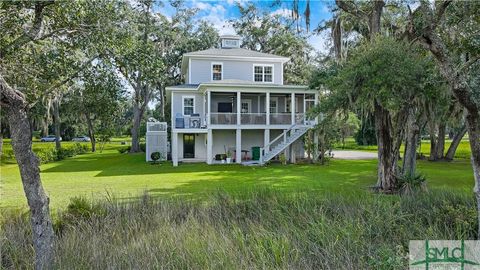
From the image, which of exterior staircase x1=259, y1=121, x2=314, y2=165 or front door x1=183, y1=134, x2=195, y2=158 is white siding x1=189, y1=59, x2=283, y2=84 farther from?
exterior staircase x1=259, y1=121, x2=314, y2=165

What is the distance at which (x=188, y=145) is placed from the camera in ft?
75.5

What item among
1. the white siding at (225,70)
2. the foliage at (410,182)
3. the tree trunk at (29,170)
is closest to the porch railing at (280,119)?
the white siding at (225,70)

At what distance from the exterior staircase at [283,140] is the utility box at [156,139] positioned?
7123 millimetres

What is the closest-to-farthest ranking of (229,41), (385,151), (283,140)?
(385,151), (283,140), (229,41)

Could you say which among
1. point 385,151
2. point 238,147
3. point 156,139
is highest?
point 156,139

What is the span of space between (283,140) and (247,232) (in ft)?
53.6

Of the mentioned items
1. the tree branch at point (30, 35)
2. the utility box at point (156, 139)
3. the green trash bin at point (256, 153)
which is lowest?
the green trash bin at point (256, 153)

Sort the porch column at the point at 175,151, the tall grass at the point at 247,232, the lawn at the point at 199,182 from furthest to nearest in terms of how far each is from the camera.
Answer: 1. the porch column at the point at 175,151
2. the lawn at the point at 199,182
3. the tall grass at the point at 247,232

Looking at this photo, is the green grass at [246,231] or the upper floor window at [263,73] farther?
the upper floor window at [263,73]

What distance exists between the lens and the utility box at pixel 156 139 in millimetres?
23125

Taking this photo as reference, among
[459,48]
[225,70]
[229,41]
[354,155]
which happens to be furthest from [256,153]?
[459,48]

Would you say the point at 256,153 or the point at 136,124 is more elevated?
the point at 136,124

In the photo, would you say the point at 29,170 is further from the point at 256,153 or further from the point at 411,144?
the point at 256,153

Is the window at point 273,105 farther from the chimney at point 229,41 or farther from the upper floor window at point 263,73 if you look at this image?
the chimney at point 229,41
